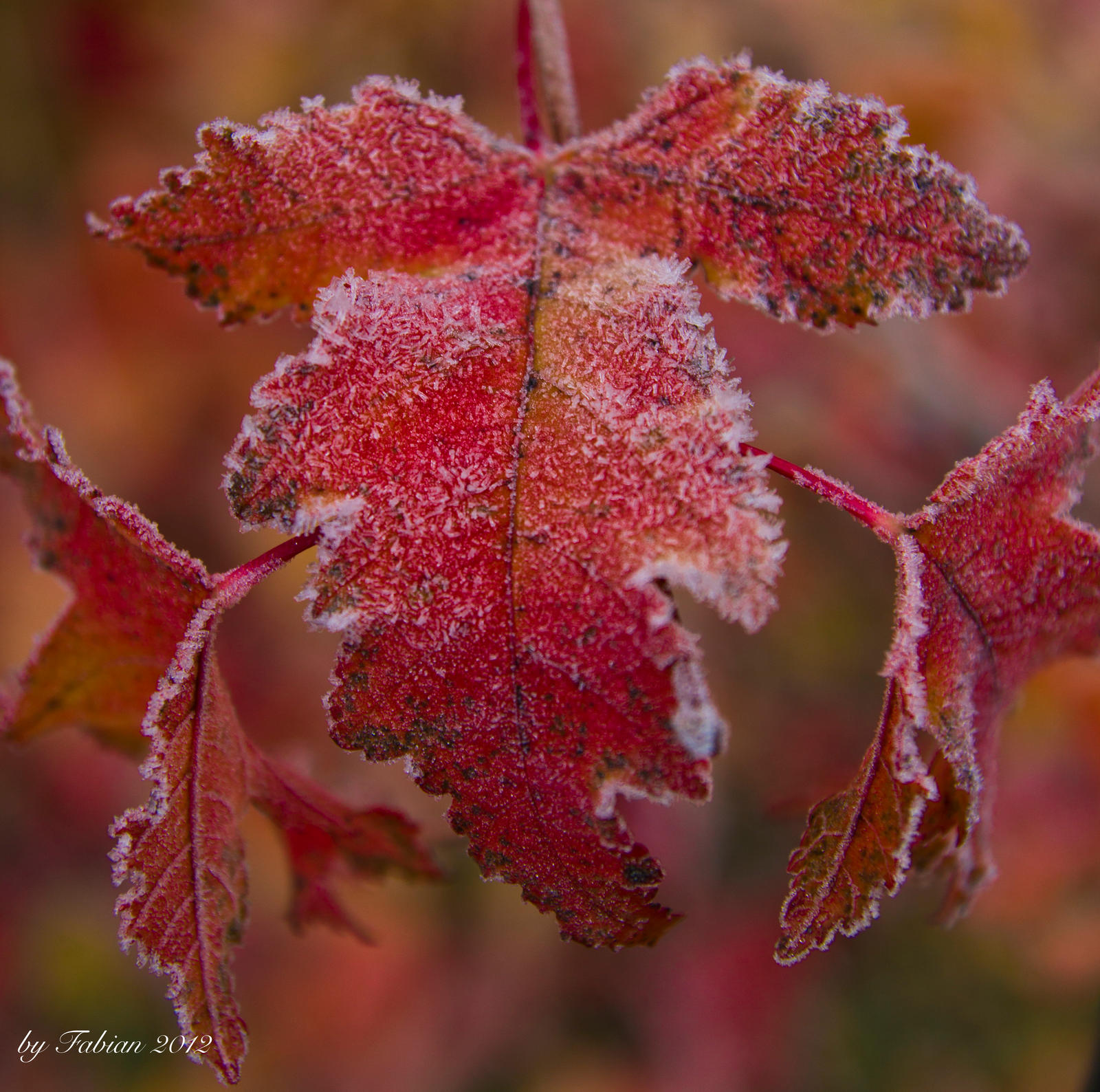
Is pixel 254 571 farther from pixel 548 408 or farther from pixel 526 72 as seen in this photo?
pixel 526 72

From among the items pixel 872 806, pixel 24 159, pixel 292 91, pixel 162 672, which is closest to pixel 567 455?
pixel 872 806

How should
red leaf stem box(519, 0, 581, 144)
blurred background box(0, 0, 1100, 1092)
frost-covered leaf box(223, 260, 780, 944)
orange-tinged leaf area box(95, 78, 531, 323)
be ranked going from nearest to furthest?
1. frost-covered leaf box(223, 260, 780, 944)
2. orange-tinged leaf area box(95, 78, 531, 323)
3. red leaf stem box(519, 0, 581, 144)
4. blurred background box(0, 0, 1100, 1092)

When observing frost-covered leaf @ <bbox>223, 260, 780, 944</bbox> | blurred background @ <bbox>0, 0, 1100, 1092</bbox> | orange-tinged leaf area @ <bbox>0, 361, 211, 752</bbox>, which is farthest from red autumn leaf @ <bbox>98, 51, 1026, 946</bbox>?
blurred background @ <bbox>0, 0, 1100, 1092</bbox>

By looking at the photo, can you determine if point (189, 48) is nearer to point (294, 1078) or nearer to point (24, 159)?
point (24, 159)

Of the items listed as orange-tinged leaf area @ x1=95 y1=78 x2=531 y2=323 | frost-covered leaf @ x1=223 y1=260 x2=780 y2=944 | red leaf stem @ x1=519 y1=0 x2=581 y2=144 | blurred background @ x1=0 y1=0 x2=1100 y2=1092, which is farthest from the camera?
blurred background @ x1=0 y1=0 x2=1100 y2=1092

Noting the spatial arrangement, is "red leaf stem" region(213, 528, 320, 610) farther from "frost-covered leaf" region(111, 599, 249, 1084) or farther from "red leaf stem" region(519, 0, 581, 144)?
"red leaf stem" region(519, 0, 581, 144)

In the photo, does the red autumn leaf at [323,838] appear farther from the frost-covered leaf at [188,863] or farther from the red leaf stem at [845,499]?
the red leaf stem at [845,499]
